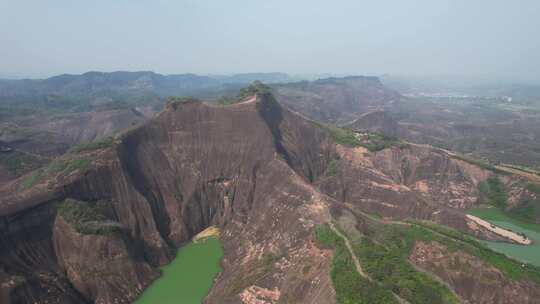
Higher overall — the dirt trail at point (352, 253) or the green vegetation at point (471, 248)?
the dirt trail at point (352, 253)

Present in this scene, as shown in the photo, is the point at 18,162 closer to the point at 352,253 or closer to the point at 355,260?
the point at 352,253

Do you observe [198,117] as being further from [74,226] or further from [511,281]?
[511,281]

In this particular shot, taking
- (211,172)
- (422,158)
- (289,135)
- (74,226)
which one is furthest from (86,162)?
(422,158)

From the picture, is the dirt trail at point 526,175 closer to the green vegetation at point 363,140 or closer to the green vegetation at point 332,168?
the green vegetation at point 363,140

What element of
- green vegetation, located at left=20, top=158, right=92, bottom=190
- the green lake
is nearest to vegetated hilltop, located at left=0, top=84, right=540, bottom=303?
green vegetation, located at left=20, top=158, right=92, bottom=190

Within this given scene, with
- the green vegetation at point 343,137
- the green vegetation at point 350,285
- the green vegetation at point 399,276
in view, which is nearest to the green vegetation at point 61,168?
the green vegetation at point 350,285

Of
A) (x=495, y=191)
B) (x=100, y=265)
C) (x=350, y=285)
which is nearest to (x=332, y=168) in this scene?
(x=495, y=191)
